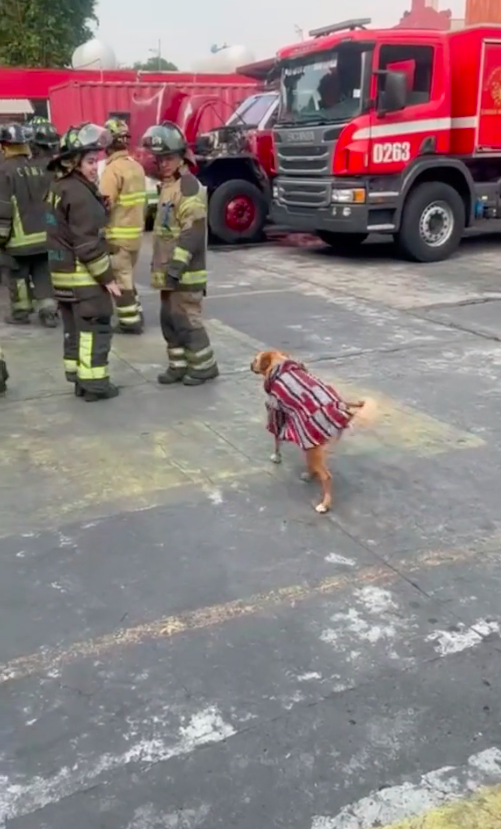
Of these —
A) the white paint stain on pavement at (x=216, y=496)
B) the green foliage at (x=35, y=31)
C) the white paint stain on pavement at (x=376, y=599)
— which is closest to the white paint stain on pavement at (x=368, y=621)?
the white paint stain on pavement at (x=376, y=599)

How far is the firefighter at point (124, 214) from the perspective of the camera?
6.87 metres

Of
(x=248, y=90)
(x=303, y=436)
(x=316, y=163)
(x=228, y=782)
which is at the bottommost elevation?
(x=228, y=782)

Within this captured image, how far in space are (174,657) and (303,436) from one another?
4.14 feet

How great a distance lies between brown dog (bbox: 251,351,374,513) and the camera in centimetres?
370

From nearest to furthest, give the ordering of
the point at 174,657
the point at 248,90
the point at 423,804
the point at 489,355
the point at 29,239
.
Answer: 1. the point at 423,804
2. the point at 174,657
3. the point at 489,355
4. the point at 29,239
5. the point at 248,90

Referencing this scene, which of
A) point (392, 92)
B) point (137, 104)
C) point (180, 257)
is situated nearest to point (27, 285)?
point (180, 257)

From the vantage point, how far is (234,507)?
13.0 ft

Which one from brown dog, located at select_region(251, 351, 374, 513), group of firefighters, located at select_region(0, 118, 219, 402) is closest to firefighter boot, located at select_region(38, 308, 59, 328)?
group of firefighters, located at select_region(0, 118, 219, 402)

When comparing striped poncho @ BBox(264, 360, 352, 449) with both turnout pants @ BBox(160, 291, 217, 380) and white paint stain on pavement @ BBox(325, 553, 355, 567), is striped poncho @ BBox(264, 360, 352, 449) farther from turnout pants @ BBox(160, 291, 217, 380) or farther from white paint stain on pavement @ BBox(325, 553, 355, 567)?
turnout pants @ BBox(160, 291, 217, 380)

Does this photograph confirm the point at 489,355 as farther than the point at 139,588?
Yes

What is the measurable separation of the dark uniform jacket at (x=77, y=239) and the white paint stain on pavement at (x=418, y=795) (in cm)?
381

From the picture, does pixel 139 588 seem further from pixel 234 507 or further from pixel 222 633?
pixel 234 507

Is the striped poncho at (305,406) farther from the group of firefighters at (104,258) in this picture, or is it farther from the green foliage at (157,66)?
the green foliage at (157,66)

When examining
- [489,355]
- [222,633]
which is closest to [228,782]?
[222,633]
